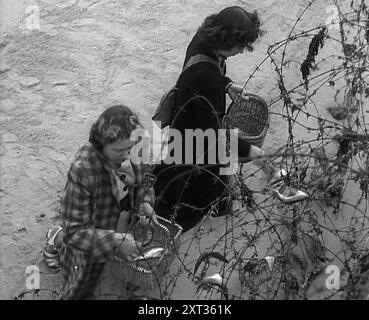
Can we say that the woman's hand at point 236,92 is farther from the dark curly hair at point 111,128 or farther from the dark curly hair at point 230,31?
the dark curly hair at point 111,128

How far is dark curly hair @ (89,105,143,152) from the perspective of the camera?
8.85ft

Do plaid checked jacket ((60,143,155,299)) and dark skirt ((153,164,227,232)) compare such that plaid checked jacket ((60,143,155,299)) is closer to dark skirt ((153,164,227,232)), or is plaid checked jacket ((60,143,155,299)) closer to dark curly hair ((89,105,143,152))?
dark curly hair ((89,105,143,152))

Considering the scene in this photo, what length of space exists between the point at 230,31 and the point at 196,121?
465 millimetres

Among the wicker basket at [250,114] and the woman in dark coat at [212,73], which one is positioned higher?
the wicker basket at [250,114]

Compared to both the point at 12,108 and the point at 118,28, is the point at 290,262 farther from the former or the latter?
the point at 118,28

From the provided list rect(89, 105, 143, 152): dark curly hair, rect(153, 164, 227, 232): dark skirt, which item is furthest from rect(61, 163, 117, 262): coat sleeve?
rect(153, 164, 227, 232): dark skirt

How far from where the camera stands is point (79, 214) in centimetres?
273

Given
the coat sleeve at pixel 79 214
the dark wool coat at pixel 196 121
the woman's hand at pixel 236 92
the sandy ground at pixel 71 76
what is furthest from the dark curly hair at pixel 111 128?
the woman's hand at pixel 236 92

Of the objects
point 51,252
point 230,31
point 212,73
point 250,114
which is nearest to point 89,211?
point 51,252

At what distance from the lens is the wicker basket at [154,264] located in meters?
3.10

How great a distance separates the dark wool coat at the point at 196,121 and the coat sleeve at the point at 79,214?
1.26 feet

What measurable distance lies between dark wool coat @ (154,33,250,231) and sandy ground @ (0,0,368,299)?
0.21m
